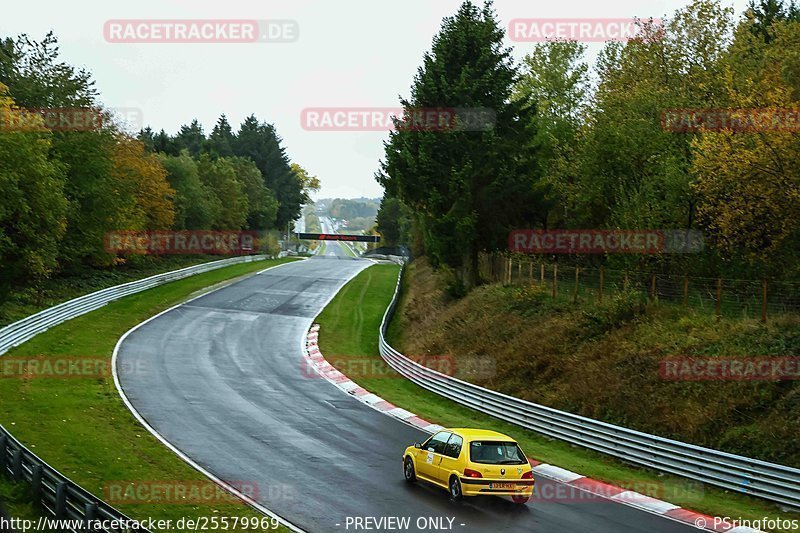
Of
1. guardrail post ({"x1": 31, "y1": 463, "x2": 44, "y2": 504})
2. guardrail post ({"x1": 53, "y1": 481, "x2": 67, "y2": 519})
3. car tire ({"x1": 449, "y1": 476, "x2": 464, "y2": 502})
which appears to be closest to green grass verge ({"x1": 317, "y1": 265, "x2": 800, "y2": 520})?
car tire ({"x1": 449, "y1": 476, "x2": 464, "y2": 502})

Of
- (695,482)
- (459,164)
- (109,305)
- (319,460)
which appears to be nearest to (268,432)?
(319,460)

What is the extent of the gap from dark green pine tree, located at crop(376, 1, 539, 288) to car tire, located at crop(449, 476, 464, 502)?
76.7ft

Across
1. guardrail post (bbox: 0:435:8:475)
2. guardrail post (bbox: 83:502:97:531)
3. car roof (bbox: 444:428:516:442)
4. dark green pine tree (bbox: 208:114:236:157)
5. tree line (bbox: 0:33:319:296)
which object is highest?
dark green pine tree (bbox: 208:114:236:157)

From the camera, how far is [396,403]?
94.4 ft

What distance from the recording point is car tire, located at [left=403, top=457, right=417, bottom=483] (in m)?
18.2

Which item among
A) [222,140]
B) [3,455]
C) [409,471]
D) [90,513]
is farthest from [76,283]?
[222,140]

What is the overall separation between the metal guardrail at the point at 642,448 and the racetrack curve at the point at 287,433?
323 cm

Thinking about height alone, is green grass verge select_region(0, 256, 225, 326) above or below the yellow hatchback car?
above

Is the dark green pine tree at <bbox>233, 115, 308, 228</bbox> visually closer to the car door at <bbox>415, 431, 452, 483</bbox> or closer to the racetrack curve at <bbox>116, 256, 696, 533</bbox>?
the racetrack curve at <bbox>116, 256, 696, 533</bbox>

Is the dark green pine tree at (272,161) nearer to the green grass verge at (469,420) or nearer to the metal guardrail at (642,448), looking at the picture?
the green grass verge at (469,420)

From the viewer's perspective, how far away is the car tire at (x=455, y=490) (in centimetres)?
1645

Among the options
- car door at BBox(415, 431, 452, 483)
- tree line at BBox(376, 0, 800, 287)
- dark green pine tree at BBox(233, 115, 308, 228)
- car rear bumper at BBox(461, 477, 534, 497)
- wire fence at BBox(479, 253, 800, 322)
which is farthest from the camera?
dark green pine tree at BBox(233, 115, 308, 228)

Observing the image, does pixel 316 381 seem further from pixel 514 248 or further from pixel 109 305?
pixel 109 305

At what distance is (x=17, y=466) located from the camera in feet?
52.7
